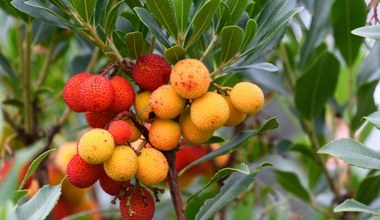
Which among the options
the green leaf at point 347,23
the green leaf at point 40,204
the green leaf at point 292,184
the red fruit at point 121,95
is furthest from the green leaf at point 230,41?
the green leaf at point 292,184

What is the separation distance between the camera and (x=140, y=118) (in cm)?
91

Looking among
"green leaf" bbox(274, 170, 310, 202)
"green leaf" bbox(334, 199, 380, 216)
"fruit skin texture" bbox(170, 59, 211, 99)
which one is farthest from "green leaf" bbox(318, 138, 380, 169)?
"green leaf" bbox(274, 170, 310, 202)

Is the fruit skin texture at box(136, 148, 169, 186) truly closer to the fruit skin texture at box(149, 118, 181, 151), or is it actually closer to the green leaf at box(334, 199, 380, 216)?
the fruit skin texture at box(149, 118, 181, 151)

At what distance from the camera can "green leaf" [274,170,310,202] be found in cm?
142

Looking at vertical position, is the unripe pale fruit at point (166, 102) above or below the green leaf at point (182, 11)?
below

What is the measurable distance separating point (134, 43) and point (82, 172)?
0.17 meters

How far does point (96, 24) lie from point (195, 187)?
2.84 ft

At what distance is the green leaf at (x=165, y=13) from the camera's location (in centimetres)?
88

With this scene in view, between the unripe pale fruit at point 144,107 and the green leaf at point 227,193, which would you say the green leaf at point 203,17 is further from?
the green leaf at point 227,193

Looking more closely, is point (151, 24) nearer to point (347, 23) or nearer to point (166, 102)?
point (166, 102)

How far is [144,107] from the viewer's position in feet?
2.95

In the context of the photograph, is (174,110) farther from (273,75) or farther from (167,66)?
(273,75)

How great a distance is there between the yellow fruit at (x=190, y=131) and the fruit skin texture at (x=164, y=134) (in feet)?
0.04

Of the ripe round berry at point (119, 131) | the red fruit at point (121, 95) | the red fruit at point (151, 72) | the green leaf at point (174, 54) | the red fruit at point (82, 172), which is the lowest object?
the red fruit at point (82, 172)
